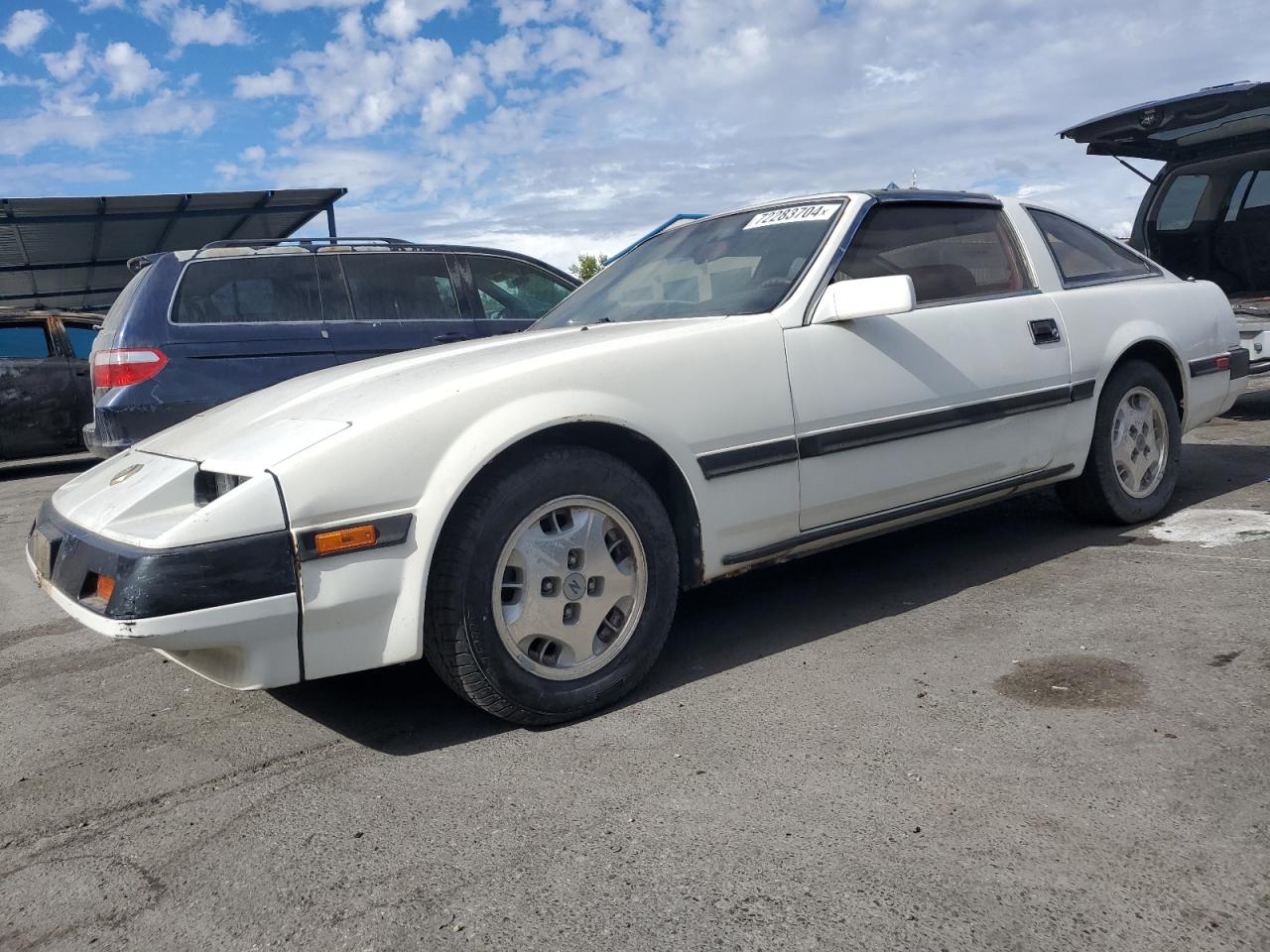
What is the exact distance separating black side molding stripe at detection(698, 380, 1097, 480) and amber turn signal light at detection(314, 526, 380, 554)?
95 centimetres

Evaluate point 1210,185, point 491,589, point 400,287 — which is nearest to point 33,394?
point 400,287

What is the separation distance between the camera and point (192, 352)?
5.55 meters

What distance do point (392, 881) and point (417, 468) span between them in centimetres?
95

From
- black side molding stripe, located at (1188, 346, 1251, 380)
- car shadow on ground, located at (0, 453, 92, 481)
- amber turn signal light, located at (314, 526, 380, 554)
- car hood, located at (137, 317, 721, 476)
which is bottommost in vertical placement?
car shadow on ground, located at (0, 453, 92, 481)

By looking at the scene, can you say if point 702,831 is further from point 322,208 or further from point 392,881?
point 322,208

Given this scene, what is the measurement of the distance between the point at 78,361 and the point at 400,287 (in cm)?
497

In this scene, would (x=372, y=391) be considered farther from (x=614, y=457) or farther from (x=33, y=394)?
(x=33, y=394)

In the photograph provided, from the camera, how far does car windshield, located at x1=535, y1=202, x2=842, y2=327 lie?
3451 mm

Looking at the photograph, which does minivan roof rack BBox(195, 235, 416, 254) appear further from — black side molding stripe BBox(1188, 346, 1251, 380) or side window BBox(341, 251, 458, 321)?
black side molding stripe BBox(1188, 346, 1251, 380)

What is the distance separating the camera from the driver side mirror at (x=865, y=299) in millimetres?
3139

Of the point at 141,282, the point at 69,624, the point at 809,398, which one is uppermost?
the point at 141,282

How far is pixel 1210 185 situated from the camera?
847 cm

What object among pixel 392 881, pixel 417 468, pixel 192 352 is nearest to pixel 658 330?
pixel 417 468

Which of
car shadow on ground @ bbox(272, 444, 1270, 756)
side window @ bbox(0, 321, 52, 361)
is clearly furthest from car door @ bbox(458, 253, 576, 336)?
side window @ bbox(0, 321, 52, 361)
